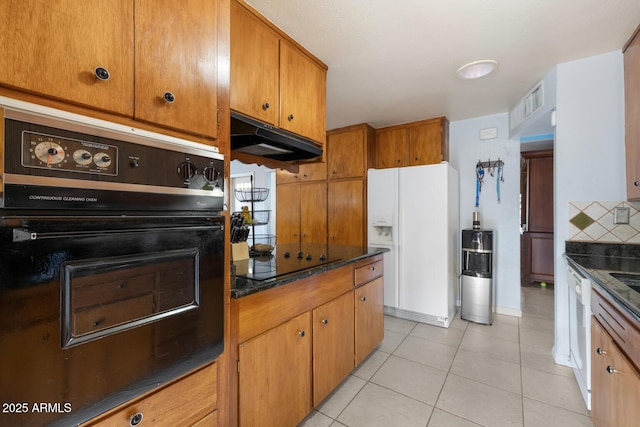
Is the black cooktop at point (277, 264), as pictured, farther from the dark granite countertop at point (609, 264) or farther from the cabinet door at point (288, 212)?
the cabinet door at point (288, 212)

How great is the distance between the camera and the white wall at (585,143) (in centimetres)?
203

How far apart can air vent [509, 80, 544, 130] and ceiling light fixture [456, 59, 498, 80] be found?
567 millimetres

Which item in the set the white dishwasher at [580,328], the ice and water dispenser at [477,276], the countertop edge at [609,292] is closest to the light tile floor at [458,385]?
the white dishwasher at [580,328]

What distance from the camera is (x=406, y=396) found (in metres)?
1.85

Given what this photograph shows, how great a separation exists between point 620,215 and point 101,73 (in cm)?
308

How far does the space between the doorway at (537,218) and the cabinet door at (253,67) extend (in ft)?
14.8

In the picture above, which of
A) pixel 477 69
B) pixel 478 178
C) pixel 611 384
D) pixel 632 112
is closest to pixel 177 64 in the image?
pixel 611 384

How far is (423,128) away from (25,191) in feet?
11.7

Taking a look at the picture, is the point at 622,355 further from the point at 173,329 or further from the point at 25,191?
the point at 25,191

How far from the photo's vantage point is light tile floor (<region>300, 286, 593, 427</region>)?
1.65 m

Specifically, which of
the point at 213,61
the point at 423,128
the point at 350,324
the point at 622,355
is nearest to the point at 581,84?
the point at 423,128

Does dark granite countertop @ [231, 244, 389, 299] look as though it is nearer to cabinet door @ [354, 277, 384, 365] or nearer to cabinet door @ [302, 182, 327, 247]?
cabinet door @ [354, 277, 384, 365]

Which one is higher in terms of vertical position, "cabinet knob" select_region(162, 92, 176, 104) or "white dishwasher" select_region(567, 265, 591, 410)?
"cabinet knob" select_region(162, 92, 176, 104)

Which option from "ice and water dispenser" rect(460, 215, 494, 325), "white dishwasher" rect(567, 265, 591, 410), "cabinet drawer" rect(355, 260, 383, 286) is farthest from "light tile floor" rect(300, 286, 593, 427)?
"cabinet drawer" rect(355, 260, 383, 286)
